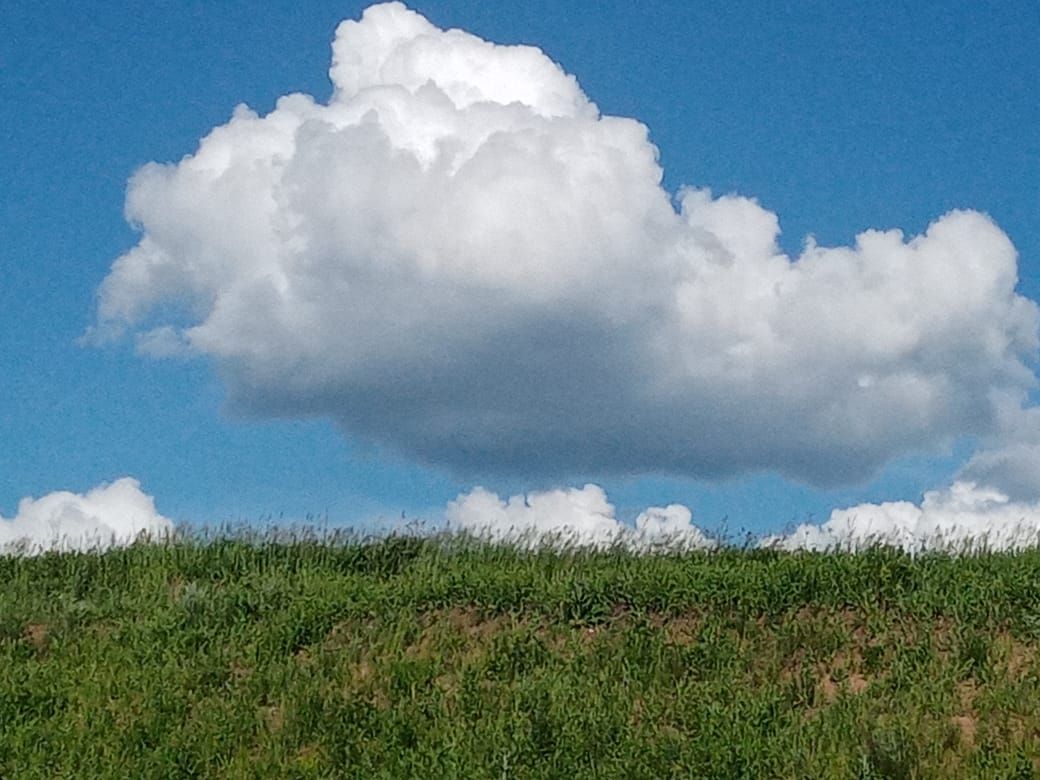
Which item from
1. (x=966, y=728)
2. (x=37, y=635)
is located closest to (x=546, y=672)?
(x=966, y=728)

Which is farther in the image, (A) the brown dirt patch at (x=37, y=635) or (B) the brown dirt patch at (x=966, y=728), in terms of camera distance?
(A) the brown dirt patch at (x=37, y=635)

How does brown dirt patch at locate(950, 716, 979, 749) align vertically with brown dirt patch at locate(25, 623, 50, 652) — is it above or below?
below

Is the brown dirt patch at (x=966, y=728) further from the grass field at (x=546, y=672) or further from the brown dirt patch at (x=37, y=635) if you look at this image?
the brown dirt patch at (x=37, y=635)

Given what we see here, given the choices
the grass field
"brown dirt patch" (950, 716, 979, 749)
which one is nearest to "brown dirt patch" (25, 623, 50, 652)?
the grass field

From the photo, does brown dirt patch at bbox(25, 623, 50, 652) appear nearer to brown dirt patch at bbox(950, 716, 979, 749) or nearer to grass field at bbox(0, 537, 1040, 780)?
grass field at bbox(0, 537, 1040, 780)

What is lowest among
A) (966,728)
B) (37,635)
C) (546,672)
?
(966,728)

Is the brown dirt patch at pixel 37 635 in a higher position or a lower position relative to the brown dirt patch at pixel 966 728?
higher

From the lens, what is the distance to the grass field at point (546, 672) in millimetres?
12836

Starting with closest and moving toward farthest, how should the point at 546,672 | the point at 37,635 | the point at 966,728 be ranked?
the point at 966,728 → the point at 546,672 → the point at 37,635

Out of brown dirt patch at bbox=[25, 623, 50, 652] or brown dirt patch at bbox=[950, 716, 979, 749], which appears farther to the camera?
brown dirt patch at bbox=[25, 623, 50, 652]

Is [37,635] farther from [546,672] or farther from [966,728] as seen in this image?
[966,728]

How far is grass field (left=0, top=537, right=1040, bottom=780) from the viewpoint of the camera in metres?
12.8

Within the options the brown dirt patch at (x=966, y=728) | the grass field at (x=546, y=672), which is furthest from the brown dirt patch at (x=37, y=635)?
the brown dirt patch at (x=966, y=728)

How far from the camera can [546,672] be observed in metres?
14.3
